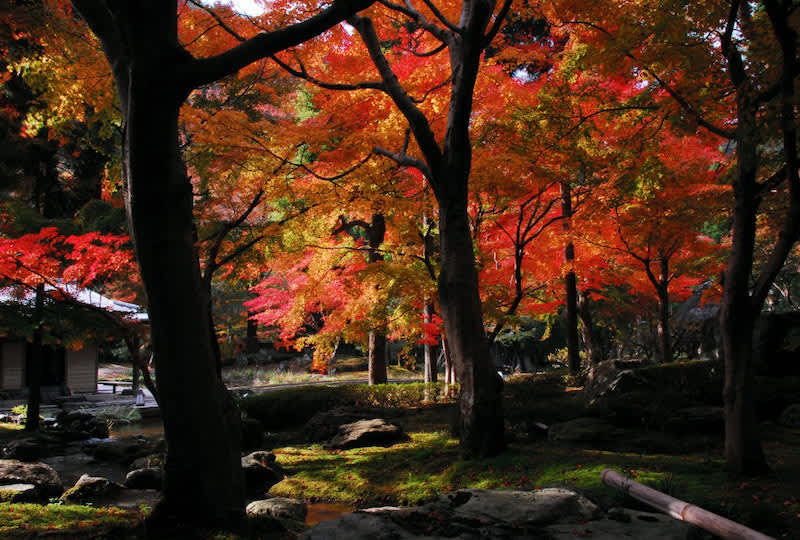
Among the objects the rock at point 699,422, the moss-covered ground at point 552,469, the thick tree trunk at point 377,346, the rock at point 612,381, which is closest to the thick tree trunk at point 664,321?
the rock at point 612,381

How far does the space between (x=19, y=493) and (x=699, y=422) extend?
9493mm

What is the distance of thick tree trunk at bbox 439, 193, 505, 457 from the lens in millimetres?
7086

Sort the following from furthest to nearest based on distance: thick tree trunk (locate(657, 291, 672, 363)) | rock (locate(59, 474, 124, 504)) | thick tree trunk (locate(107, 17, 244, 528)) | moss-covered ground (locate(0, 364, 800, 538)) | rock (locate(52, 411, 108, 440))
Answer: thick tree trunk (locate(657, 291, 672, 363))
rock (locate(52, 411, 108, 440))
rock (locate(59, 474, 124, 504))
moss-covered ground (locate(0, 364, 800, 538))
thick tree trunk (locate(107, 17, 244, 528))

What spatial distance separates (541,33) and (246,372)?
20.4m

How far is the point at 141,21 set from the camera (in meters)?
3.49

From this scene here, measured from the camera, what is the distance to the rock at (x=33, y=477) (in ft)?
24.4

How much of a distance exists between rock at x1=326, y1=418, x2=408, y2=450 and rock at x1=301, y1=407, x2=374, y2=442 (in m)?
1.10

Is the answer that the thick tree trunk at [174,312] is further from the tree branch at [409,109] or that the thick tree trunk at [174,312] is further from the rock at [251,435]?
the rock at [251,435]

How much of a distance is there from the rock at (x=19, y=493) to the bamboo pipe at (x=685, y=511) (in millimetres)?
6788

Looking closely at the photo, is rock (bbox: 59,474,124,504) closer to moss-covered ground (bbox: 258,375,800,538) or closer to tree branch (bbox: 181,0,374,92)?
moss-covered ground (bbox: 258,375,800,538)

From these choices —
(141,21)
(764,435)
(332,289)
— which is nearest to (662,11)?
(141,21)

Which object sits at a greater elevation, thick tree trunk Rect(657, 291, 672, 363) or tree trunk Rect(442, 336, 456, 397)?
thick tree trunk Rect(657, 291, 672, 363)

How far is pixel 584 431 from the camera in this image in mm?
8469

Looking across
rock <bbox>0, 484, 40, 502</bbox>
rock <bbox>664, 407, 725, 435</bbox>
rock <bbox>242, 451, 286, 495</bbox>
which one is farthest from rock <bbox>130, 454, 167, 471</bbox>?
rock <bbox>664, 407, 725, 435</bbox>
